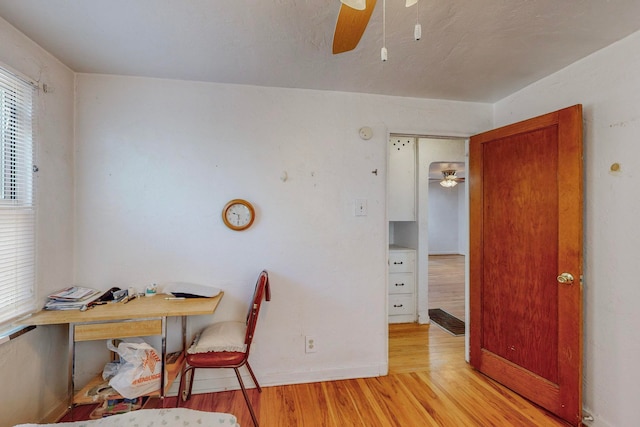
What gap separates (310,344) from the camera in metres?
2.25

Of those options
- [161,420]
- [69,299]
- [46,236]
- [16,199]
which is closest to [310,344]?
[161,420]

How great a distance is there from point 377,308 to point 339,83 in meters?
1.82

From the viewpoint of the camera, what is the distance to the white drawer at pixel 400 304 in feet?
11.5

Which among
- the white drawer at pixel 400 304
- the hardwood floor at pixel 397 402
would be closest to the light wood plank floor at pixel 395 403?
the hardwood floor at pixel 397 402

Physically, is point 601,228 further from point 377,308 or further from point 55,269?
point 55,269

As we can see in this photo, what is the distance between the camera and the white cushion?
1.76m

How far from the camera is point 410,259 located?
3.53 meters

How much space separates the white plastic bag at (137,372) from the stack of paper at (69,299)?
12.7 inches

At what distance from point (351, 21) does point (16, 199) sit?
1.99 meters

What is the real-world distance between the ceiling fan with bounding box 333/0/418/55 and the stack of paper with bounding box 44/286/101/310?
2096 mm

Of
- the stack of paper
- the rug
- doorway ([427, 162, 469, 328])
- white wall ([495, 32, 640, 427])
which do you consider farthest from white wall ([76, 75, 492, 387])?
doorway ([427, 162, 469, 328])

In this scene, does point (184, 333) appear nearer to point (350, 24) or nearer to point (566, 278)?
point (350, 24)

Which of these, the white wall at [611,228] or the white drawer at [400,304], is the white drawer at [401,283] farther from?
the white wall at [611,228]

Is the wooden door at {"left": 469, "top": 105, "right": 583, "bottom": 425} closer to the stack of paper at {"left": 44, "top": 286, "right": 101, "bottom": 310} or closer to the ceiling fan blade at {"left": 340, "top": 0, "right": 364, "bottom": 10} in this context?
the ceiling fan blade at {"left": 340, "top": 0, "right": 364, "bottom": 10}
